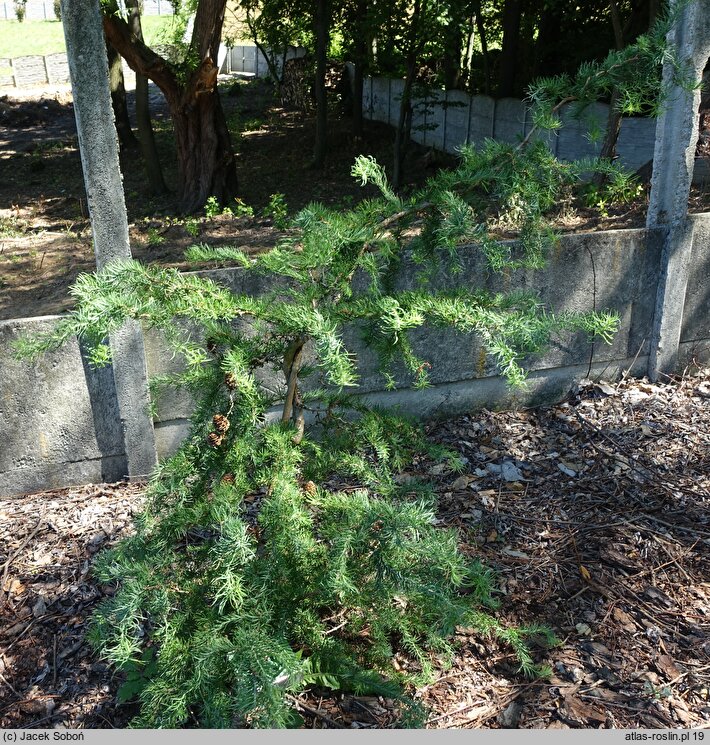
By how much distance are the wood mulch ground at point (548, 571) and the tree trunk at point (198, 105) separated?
614cm

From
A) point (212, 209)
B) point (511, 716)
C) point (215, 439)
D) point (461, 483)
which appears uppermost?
point (215, 439)

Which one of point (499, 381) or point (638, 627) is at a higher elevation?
point (499, 381)

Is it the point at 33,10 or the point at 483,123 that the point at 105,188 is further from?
the point at 33,10

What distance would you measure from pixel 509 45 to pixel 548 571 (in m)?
12.2

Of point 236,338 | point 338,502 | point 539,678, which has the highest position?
point 236,338

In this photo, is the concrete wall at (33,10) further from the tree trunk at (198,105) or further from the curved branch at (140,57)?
the curved branch at (140,57)

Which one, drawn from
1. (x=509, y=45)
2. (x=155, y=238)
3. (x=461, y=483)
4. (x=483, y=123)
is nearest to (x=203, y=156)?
(x=155, y=238)

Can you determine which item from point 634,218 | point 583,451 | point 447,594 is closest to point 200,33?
point 634,218

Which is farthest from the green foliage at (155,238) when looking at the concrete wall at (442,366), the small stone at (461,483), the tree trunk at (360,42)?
the tree trunk at (360,42)

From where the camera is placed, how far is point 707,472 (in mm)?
4430

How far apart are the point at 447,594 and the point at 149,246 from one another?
A: 20.1 feet

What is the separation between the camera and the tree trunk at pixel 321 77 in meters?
12.4

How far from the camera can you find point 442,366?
16.0 ft

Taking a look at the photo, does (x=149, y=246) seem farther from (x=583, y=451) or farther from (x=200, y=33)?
(x=583, y=451)
